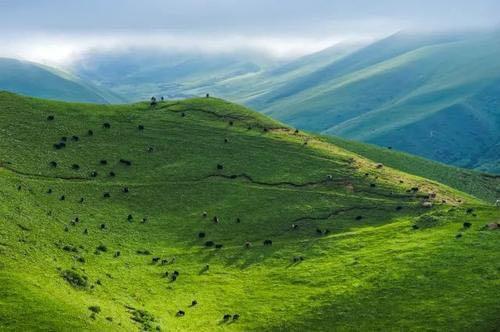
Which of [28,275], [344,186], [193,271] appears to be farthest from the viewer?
[344,186]

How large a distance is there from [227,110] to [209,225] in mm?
71311

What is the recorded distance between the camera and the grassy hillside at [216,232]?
71.4 metres

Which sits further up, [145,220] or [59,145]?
[59,145]

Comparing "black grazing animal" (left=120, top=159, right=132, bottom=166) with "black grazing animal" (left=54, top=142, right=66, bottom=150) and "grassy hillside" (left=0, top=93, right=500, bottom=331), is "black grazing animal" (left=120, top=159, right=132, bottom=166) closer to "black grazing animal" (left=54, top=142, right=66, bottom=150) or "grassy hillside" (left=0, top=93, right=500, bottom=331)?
"grassy hillside" (left=0, top=93, right=500, bottom=331)

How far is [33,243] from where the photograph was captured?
83125mm

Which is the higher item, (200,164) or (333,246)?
(200,164)

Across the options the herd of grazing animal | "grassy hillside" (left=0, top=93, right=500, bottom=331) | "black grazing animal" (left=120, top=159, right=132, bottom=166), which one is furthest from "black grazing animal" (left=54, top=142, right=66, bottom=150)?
"black grazing animal" (left=120, top=159, right=132, bottom=166)

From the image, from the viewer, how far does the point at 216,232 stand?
10575 cm

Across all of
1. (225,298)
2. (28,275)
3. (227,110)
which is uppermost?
(227,110)

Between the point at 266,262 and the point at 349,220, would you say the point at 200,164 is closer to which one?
the point at 349,220

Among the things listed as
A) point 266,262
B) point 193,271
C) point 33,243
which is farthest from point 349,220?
point 33,243

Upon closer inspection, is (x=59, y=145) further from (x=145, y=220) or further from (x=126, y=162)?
(x=145, y=220)

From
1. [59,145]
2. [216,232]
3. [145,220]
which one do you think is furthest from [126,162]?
[216,232]

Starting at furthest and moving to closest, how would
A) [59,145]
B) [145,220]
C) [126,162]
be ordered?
1. [59,145]
2. [126,162]
3. [145,220]
